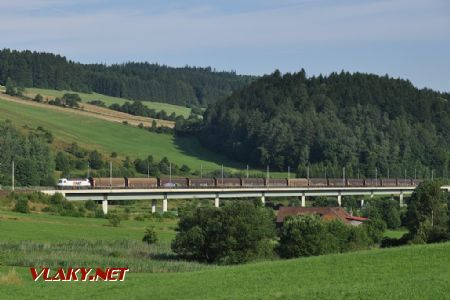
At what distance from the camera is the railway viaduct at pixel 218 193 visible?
125m

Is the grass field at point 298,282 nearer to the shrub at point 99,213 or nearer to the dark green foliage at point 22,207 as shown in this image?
the dark green foliage at point 22,207

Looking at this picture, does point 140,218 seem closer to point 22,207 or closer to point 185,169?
Answer: point 22,207

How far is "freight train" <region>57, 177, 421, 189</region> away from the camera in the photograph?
128 meters

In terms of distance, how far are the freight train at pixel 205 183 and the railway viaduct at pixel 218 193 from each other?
1.15m

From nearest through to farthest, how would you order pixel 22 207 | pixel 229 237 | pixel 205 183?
1. pixel 229 237
2. pixel 22 207
3. pixel 205 183

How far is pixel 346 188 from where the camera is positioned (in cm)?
16338

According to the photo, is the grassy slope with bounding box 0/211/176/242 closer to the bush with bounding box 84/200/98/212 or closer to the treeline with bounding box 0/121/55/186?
the bush with bounding box 84/200/98/212

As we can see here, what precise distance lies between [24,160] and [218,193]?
98.7ft

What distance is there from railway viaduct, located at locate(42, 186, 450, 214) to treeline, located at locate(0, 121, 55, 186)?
1770cm

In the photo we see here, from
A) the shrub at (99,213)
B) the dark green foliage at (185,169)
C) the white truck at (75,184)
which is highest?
the white truck at (75,184)

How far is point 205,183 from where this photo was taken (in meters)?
144

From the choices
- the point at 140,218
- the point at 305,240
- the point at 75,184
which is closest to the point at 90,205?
the point at 75,184

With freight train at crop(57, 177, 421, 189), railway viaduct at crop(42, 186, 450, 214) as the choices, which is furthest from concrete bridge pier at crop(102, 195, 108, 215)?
freight train at crop(57, 177, 421, 189)

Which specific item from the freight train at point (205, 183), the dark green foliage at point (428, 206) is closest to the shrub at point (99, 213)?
the freight train at point (205, 183)
